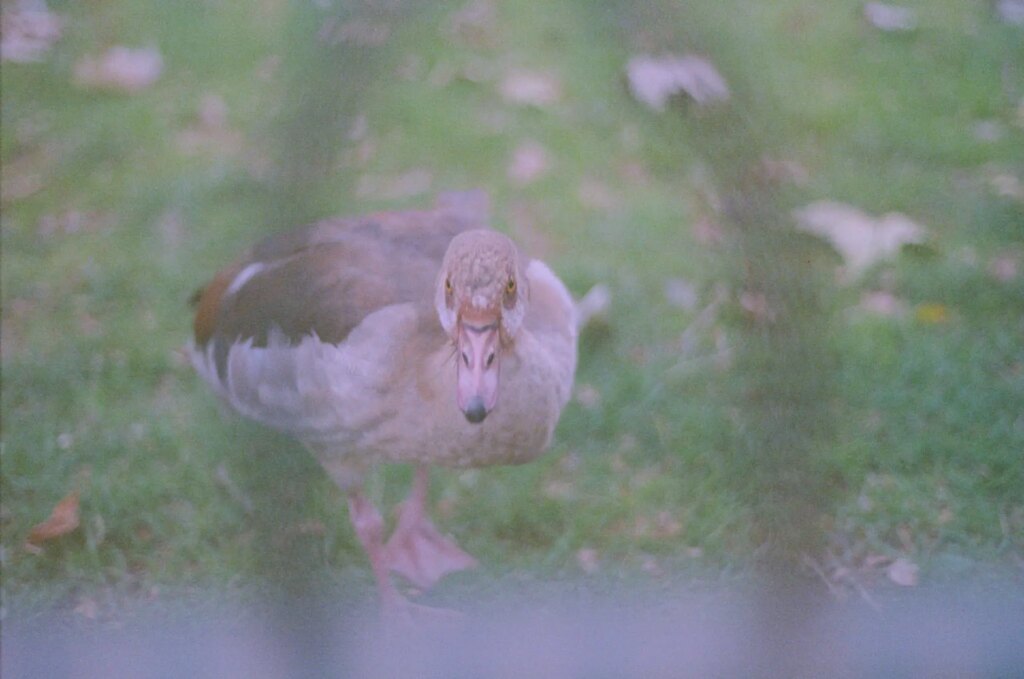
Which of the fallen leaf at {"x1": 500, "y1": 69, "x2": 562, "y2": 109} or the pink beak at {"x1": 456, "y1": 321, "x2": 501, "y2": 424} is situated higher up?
the fallen leaf at {"x1": 500, "y1": 69, "x2": 562, "y2": 109}

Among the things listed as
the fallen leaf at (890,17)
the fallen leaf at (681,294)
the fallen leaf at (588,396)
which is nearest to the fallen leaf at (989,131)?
the fallen leaf at (890,17)

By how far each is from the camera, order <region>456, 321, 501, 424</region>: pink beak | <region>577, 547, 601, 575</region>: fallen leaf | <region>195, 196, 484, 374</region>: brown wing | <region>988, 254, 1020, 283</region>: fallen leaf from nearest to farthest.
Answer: <region>456, 321, 501, 424</region>: pink beak < <region>195, 196, 484, 374</region>: brown wing < <region>577, 547, 601, 575</region>: fallen leaf < <region>988, 254, 1020, 283</region>: fallen leaf

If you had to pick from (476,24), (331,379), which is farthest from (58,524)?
(476,24)

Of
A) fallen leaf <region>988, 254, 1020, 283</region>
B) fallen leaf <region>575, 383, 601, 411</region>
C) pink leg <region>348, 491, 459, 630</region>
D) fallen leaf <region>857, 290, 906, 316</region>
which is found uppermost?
fallen leaf <region>988, 254, 1020, 283</region>

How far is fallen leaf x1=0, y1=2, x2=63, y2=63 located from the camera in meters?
3.40

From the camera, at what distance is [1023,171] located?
122 inches

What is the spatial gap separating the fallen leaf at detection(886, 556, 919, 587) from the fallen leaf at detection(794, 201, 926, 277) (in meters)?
0.82

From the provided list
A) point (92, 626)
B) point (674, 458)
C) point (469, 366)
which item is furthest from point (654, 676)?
point (674, 458)

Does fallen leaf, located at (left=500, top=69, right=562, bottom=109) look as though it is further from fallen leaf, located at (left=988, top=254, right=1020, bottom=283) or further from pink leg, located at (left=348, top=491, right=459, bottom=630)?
pink leg, located at (left=348, top=491, right=459, bottom=630)

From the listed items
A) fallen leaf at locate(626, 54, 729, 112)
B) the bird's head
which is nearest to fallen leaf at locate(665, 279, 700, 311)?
the bird's head

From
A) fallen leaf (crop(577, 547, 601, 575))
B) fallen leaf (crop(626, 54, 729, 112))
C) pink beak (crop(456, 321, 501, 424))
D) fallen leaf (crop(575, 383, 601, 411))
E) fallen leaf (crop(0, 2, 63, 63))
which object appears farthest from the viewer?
fallen leaf (crop(0, 2, 63, 63))

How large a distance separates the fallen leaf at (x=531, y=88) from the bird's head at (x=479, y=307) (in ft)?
5.93

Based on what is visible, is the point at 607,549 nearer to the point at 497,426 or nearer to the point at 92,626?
the point at 497,426

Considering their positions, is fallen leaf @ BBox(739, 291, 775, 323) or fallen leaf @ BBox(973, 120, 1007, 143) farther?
fallen leaf @ BBox(973, 120, 1007, 143)
